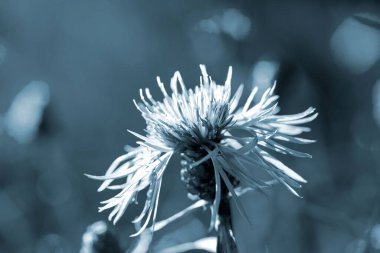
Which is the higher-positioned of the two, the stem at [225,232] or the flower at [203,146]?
the flower at [203,146]

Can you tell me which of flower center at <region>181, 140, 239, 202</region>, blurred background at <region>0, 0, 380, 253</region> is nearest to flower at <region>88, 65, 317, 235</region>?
flower center at <region>181, 140, 239, 202</region>

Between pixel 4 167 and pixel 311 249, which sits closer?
pixel 311 249

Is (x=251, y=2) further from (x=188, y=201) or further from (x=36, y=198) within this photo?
(x=36, y=198)

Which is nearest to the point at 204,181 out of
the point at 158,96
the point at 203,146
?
the point at 203,146

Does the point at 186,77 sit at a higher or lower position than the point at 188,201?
higher

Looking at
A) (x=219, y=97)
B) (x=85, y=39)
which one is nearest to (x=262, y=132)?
(x=219, y=97)

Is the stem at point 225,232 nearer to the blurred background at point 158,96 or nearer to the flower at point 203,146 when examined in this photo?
the flower at point 203,146

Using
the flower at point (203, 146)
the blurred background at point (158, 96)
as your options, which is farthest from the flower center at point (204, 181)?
the blurred background at point (158, 96)
